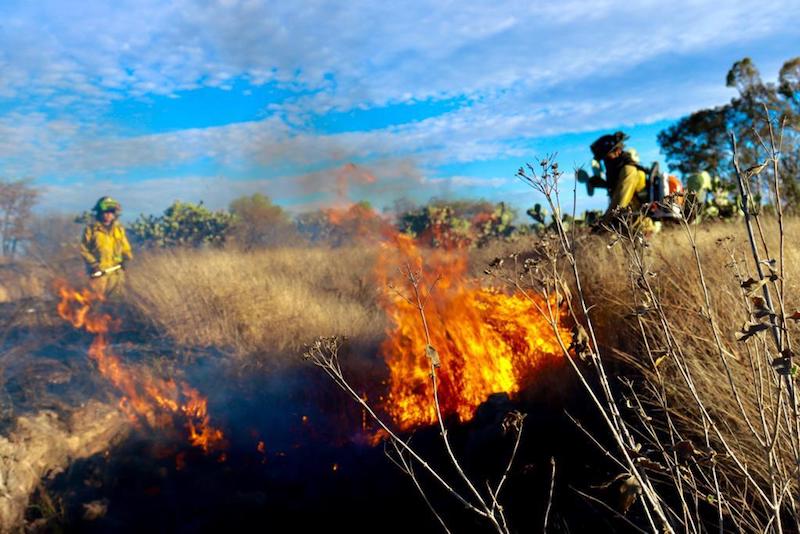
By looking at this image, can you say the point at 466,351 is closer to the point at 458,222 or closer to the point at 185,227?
the point at 458,222

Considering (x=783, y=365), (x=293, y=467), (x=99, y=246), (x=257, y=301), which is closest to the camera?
(x=783, y=365)

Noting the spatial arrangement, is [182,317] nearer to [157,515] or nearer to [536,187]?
[157,515]

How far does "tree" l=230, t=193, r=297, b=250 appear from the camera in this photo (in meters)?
17.1

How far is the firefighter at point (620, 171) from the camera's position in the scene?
255 inches

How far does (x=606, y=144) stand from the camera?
22.4 ft

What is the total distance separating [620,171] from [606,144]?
481 millimetres

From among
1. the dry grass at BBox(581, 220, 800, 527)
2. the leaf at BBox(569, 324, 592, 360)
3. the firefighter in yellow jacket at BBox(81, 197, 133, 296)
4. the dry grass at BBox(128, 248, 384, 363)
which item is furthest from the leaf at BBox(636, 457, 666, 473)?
the firefighter in yellow jacket at BBox(81, 197, 133, 296)

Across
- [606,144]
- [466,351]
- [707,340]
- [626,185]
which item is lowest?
[466,351]

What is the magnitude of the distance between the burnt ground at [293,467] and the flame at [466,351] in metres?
0.32

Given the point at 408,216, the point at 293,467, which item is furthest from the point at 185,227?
the point at 293,467

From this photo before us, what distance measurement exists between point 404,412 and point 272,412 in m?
1.90

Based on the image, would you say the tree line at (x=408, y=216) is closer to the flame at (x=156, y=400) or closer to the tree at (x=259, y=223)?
the tree at (x=259, y=223)

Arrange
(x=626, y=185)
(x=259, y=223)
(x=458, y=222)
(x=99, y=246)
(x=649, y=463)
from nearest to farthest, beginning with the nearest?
(x=649, y=463) < (x=626, y=185) < (x=99, y=246) < (x=458, y=222) < (x=259, y=223)

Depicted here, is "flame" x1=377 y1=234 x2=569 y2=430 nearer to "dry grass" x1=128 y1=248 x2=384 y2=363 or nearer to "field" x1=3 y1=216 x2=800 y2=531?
"field" x1=3 y1=216 x2=800 y2=531
